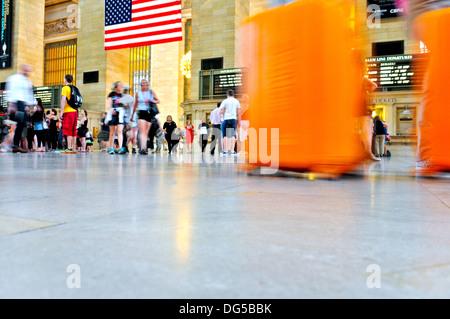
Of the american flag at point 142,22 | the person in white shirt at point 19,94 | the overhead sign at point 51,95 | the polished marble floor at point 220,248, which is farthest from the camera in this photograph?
the overhead sign at point 51,95

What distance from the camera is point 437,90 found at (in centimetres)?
279

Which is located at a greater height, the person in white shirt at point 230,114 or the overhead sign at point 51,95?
the overhead sign at point 51,95

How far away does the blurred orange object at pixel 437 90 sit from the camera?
2.74 metres

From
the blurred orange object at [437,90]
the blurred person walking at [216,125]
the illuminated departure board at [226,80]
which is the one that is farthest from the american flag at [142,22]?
the blurred orange object at [437,90]

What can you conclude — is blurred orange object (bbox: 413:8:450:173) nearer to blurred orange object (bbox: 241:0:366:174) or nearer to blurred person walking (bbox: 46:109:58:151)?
blurred orange object (bbox: 241:0:366:174)

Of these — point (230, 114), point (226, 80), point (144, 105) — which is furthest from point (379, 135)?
point (226, 80)

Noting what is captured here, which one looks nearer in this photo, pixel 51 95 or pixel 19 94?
pixel 19 94

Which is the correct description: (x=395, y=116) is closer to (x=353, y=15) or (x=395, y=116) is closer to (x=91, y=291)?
(x=353, y=15)

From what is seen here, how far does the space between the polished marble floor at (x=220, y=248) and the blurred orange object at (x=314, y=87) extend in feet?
3.85

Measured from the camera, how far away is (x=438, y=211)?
4.26 ft

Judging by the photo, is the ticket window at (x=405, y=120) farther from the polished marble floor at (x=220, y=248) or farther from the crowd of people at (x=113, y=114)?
the polished marble floor at (x=220, y=248)

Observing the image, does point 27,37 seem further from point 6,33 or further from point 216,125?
point 216,125

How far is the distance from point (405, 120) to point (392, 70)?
1757mm
